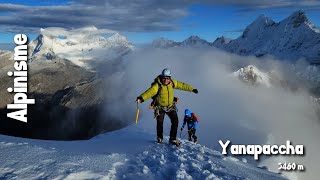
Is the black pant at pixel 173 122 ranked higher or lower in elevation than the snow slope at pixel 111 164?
higher

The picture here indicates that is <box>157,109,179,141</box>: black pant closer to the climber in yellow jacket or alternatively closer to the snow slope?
the climber in yellow jacket

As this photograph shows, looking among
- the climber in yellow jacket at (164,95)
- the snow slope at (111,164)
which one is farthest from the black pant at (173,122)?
the snow slope at (111,164)

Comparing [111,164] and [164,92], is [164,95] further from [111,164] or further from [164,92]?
[111,164]

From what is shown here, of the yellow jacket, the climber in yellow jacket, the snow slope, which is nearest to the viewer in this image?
the snow slope

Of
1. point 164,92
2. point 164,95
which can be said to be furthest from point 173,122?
point 164,92

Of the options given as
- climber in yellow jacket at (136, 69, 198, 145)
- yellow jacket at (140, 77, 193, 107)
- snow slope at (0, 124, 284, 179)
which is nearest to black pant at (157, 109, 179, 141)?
climber in yellow jacket at (136, 69, 198, 145)

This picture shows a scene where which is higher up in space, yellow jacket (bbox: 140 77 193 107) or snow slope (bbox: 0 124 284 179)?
yellow jacket (bbox: 140 77 193 107)

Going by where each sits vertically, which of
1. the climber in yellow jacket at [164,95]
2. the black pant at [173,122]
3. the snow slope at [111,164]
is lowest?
the snow slope at [111,164]

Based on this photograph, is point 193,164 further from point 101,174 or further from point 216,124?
point 216,124

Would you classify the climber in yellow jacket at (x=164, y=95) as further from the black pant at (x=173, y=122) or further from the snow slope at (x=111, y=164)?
the snow slope at (x=111, y=164)

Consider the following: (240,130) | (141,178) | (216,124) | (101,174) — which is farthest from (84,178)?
(240,130)

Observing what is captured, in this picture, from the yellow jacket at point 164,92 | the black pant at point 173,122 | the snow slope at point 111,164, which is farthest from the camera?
the black pant at point 173,122

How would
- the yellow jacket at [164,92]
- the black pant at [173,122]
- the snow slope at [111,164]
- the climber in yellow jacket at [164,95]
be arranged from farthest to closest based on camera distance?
the black pant at [173,122]
the yellow jacket at [164,92]
the climber in yellow jacket at [164,95]
the snow slope at [111,164]

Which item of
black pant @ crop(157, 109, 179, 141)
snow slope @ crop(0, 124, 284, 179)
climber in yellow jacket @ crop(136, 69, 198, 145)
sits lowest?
snow slope @ crop(0, 124, 284, 179)
